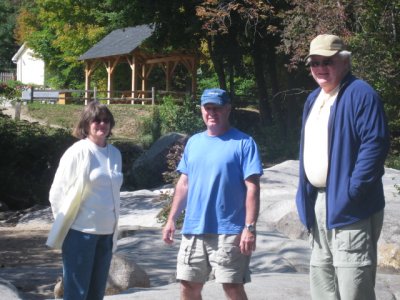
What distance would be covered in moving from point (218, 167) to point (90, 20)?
42408 mm

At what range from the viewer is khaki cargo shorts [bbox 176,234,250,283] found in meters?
5.31

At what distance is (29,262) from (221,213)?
6.90 metres

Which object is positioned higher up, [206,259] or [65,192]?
[65,192]

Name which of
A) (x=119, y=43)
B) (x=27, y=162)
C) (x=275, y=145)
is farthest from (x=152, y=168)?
(x=119, y=43)

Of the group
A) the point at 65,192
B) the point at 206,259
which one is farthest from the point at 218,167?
the point at 65,192

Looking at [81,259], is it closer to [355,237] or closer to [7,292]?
[7,292]

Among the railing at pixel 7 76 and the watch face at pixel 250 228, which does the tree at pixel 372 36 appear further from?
the railing at pixel 7 76

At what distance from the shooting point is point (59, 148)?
20.2 metres

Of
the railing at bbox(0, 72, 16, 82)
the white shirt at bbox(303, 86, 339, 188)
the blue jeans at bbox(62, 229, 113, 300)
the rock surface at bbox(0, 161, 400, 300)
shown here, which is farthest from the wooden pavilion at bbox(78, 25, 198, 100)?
the railing at bbox(0, 72, 16, 82)

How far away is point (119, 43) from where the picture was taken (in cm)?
4391

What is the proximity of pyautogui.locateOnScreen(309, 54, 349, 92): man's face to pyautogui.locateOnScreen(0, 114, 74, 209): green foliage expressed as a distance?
592 inches

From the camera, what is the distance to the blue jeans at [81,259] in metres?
5.64

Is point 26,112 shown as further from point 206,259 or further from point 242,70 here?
point 206,259

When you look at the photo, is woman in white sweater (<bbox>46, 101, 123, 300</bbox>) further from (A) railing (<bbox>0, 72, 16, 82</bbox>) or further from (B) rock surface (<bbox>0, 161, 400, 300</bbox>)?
(A) railing (<bbox>0, 72, 16, 82</bbox>)
